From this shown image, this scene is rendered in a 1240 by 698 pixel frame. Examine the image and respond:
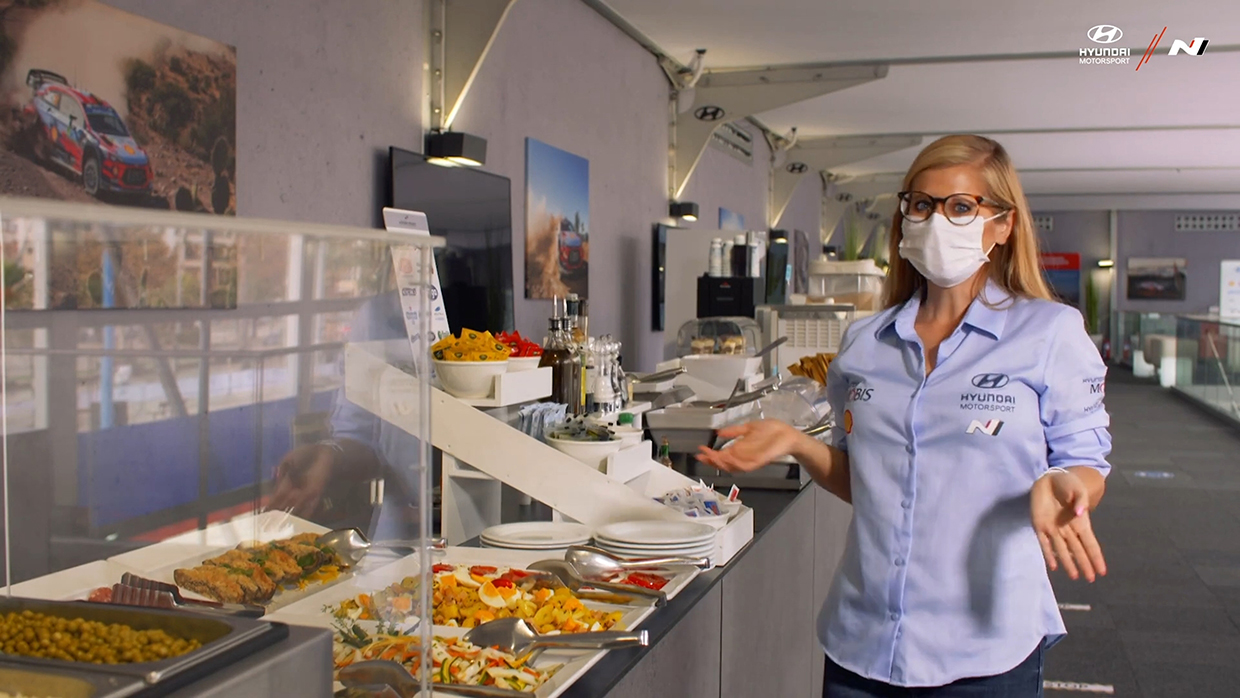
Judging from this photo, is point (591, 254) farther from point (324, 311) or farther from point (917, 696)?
point (324, 311)

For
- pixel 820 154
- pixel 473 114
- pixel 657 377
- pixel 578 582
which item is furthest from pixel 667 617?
pixel 820 154

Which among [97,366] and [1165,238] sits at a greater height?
[1165,238]

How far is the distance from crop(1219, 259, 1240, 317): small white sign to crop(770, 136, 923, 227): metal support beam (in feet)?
39.7

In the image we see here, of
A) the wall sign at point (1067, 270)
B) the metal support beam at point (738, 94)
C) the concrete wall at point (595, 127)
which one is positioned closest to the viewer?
the concrete wall at point (595, 127)

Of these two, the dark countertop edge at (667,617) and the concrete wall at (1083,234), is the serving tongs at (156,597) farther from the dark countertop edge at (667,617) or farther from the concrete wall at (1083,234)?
the concrete wall at (1083,234)

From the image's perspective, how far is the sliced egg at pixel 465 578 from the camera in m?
1.93

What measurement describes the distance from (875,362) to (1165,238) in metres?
21.3

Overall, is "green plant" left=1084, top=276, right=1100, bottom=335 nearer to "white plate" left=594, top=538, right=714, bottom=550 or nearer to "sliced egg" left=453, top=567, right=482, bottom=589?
"white plate" left=594, top=538, right=714, bottom=550

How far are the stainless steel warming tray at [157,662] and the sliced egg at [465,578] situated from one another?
96cm

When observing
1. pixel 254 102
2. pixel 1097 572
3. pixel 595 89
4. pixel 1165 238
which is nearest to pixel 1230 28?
pixel 595 89

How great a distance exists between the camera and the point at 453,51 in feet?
14.9

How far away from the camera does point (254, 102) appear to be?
3361 millimetres

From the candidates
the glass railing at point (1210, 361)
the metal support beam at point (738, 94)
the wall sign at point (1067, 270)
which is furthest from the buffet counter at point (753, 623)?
the wall sign at point (1067, 270)

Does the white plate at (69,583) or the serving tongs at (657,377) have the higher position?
the white plate at (69,583)
